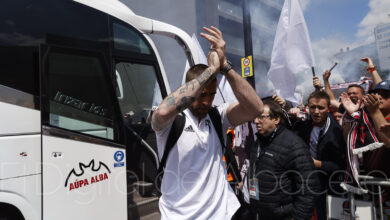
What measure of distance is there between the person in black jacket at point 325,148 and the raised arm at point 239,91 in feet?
5.35

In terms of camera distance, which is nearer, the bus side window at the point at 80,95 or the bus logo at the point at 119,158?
the bus side window at the point at 80,95

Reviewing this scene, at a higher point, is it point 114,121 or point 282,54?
point 282,54

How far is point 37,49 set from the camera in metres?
2.46

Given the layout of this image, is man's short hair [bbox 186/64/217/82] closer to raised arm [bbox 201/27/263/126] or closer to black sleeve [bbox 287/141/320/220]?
raised arm [bbox 201/27/263/126]

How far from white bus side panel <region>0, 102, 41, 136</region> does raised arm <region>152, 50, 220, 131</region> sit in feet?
4.57

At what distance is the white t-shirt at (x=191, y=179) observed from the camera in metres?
1.58

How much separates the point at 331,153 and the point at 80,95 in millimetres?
2663

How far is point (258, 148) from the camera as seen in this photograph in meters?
2.62

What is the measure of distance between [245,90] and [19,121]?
6.02 feet

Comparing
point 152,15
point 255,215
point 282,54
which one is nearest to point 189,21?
point 152,15

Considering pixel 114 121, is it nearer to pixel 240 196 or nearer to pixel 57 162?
pixel 57 162

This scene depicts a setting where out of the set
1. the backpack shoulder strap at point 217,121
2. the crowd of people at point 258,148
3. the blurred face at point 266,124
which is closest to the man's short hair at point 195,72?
the crowd of people at point 258,148

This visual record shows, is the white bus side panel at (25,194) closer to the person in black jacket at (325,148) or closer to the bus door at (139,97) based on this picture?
the bus door at (139,97)

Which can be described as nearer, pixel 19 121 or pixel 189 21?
pixel 19 121
